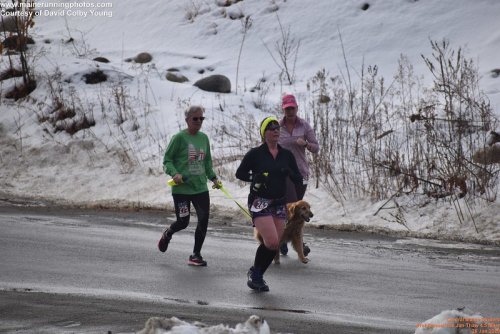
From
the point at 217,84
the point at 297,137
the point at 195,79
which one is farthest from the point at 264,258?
the point at 195,79

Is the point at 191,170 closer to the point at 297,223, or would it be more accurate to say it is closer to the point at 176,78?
the point at 297,223

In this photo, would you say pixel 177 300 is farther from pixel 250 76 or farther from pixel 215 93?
pixel 250 76

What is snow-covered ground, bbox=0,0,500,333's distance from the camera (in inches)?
634

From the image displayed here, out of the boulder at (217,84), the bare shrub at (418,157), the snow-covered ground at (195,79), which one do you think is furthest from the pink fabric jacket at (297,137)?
the boulder at (217,84)

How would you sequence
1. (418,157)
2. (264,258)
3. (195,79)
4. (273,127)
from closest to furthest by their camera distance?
1. (264,258)
2. (273,127)
3. (418,157)
4. (195,79)

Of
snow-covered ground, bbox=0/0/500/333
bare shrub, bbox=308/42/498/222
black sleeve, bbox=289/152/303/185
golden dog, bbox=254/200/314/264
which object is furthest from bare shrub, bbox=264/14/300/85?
black sleeve, bbox=289/152/303/185

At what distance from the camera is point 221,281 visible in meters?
8.95

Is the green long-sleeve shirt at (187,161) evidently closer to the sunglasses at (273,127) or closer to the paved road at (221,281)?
the paved road at (221,281)

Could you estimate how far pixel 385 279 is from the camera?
30.3ft

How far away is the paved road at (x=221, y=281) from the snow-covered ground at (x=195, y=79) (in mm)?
2276

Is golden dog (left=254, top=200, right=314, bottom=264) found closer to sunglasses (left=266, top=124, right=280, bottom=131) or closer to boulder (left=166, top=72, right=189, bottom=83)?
sunglasses (left=266, top=124, right=280, bottom=131)

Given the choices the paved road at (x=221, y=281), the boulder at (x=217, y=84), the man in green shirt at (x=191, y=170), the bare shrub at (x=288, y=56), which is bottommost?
the paved road at (x=221, y=281)

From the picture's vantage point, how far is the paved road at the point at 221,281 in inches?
274

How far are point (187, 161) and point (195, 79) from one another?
14.1m
